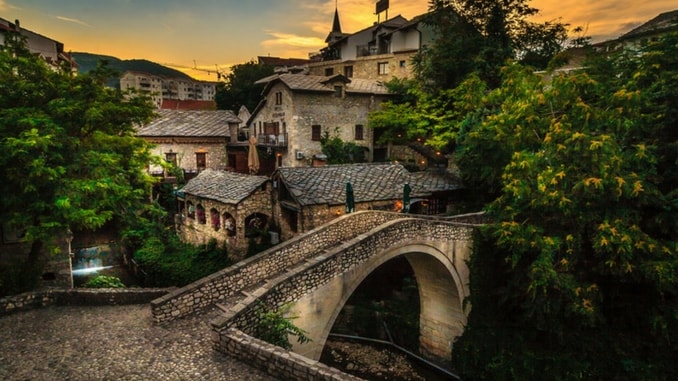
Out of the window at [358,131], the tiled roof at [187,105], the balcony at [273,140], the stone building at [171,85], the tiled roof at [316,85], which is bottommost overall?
the balcony at [273,140]

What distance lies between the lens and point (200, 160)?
A: 27.3 metres

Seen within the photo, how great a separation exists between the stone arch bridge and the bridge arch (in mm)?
26

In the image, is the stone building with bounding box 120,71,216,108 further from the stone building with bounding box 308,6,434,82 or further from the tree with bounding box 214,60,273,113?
the stone building with bounding box 308,6,434,82

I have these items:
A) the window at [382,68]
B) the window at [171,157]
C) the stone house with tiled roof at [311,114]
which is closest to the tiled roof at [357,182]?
the stone house with tiled roof at [311,114]

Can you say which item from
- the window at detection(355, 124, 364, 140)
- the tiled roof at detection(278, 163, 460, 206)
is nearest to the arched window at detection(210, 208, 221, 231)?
the tiled roof at detection(278, 163, 460, 206)

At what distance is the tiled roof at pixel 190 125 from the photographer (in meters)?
26.2

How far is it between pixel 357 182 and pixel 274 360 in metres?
11.8

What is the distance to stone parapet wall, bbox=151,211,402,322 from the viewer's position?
9609 millimetres

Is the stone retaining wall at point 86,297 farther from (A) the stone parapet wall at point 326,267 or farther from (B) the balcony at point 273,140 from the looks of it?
(B) the balcony at point 273,140

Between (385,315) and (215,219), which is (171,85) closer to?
(215,219)

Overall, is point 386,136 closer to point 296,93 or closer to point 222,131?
point 296,93

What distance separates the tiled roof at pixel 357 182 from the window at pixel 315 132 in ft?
26.4

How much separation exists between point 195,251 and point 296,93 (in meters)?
12.4

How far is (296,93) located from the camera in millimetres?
25906
